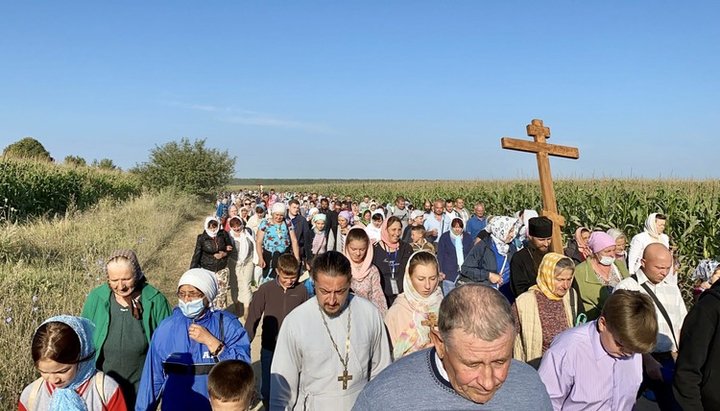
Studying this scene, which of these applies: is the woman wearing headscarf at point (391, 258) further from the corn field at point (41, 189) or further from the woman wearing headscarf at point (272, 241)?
the corn field at point (41, 189)

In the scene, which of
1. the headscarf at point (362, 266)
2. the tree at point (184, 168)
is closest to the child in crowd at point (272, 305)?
the headscarf at point (362, 266)

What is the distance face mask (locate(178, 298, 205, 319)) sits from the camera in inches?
141

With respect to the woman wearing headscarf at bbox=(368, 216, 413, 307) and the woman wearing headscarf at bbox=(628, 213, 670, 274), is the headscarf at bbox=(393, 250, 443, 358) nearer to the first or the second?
the woman wearing headscarf at bbox=(368, 216, 413, 307)

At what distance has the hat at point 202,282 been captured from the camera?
362 centimetres

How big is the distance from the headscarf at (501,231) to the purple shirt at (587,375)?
3.78 m

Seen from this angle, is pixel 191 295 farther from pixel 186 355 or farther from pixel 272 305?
pixel 272 305

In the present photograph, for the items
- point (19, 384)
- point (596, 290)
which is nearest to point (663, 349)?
point (596, 290)

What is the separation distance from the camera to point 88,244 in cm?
1279

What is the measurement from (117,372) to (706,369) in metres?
3.86

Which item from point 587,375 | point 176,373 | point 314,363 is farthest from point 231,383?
point 587,375

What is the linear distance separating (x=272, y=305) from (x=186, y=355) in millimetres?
1649

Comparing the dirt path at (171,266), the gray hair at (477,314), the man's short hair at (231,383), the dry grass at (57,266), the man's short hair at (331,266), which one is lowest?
the dirt path at (171,266)

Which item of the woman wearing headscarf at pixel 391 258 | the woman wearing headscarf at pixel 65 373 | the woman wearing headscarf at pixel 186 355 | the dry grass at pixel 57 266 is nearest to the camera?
the woman wearing headscarf at pixel 65 373

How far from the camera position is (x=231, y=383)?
9.59 ft
